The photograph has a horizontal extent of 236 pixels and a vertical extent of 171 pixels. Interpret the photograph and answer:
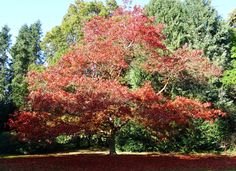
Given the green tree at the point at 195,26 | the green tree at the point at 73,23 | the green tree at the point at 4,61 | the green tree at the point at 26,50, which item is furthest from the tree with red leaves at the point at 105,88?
the green tree at the point at 26,50

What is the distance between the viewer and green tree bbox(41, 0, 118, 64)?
3309cm

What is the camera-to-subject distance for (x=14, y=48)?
4175 centimetres

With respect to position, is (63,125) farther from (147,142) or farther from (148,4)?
(148,4)

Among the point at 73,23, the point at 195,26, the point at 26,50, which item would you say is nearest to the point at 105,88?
the point at 195,26

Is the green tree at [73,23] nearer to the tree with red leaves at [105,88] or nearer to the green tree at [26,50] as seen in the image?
the green tree at [26,50]

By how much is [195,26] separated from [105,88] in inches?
523

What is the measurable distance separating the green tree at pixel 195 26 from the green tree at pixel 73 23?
772 cm

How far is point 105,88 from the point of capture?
15711mm

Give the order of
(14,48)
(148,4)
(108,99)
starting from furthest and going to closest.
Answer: (14,48), (148,4), (108,99)

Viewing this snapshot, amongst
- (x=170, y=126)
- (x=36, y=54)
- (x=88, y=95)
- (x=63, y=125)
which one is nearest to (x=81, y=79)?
(x=88, y=95)

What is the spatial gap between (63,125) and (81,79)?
90.6 inches

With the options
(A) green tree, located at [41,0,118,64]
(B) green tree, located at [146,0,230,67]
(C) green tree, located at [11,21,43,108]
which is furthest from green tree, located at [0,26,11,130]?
(B) green tree, located at [146,0,230,67]

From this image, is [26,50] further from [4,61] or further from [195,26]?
[195,26]

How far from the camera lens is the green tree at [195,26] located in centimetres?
2584
